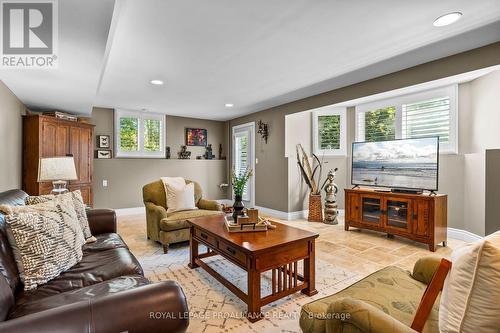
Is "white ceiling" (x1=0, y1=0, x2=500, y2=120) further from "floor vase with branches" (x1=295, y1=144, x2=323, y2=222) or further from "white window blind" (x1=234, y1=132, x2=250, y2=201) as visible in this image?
"white window blind" (x1=234, y1=132, x2=250, y2=201)

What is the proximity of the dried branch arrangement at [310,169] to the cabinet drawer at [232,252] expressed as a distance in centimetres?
313

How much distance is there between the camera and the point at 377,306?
3.99 feet

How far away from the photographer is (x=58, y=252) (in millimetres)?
1500

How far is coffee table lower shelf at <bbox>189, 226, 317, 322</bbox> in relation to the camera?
1820mm

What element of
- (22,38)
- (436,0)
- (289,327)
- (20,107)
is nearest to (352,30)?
(436,0)

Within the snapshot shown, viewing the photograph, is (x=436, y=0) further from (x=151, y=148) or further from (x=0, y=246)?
(x=151, y=148)

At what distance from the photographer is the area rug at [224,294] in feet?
5.79

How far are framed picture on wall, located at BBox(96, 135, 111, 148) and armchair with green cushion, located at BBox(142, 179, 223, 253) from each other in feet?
8.00

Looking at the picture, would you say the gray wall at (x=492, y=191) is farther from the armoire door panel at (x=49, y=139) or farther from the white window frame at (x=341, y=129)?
the armoire door panel at (x=49, y=139)

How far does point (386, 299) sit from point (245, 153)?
516 cm

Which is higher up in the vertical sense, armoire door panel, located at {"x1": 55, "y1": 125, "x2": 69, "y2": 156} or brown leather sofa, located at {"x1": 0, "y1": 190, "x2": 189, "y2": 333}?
armoire door panel, located at {"x1": 55, "y1": 125, "x2": 69, "y2": 156}

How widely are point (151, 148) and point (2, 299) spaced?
5093mm

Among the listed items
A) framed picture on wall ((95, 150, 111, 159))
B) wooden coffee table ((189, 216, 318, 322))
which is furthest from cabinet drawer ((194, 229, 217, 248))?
framed picture on wall ((95, 150, 111, 159))

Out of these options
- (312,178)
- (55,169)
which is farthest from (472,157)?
(55,169)
